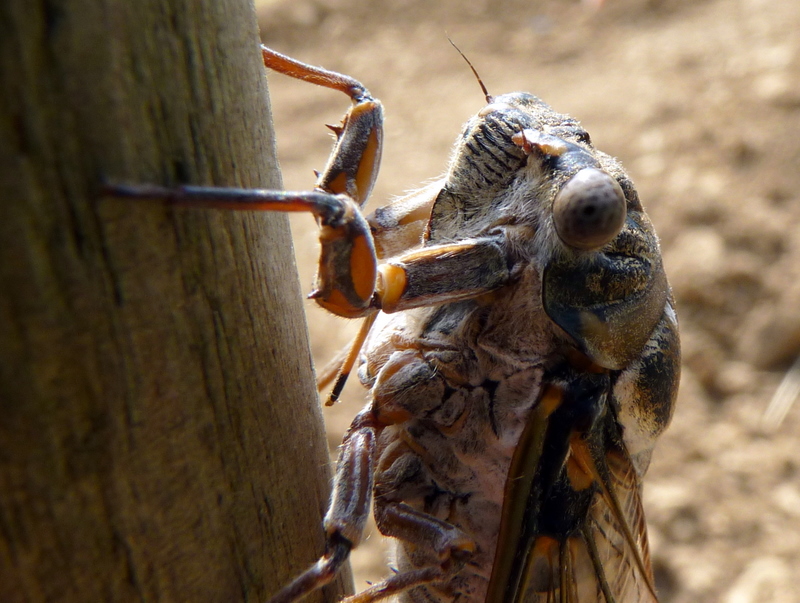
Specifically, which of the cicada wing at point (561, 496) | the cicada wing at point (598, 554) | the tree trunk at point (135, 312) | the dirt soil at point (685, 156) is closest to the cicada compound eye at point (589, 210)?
the cicada wing at point (561, 496)

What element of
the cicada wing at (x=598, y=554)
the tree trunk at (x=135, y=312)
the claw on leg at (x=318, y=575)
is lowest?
the cicada wing at (x=598, y=554)

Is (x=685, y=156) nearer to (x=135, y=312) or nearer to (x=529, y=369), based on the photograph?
(x=529, y=369)

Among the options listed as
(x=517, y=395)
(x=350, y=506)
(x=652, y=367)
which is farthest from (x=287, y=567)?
(x=652, y=367)

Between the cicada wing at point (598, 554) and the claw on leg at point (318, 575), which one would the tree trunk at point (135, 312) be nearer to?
the claw on leg at point (318, 575)

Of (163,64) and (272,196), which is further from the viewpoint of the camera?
(272,196)

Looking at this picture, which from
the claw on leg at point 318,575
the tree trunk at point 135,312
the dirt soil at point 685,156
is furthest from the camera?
the dirt soil at point 685,156

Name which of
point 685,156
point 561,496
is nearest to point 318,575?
point 561,496

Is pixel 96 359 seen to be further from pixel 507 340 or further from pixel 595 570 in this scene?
pixel 595 570

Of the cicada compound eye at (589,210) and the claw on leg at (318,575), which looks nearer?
the claw on leg at (318,575)
